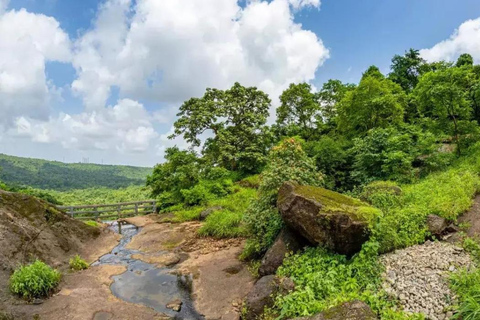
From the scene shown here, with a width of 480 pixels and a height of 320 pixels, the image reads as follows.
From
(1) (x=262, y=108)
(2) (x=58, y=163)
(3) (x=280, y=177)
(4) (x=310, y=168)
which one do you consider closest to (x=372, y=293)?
(3) (x=280, y=177)

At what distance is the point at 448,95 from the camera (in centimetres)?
1495

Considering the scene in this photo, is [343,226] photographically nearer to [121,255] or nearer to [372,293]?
[372,293]

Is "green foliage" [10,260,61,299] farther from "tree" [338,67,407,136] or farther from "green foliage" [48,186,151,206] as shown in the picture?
"green foliage" [48,186,151,206]

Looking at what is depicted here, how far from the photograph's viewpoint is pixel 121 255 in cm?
1220

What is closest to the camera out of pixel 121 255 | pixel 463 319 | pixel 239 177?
pixel 463 319

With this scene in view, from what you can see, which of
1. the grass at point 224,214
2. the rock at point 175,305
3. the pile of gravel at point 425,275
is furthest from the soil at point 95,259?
the pile of gravel at point 425,275

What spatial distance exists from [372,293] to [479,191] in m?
7.35

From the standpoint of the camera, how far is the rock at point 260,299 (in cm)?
671

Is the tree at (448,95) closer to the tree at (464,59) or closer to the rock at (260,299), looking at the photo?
the rock at (260,299)

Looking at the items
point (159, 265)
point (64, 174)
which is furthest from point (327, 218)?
point (64, 174)

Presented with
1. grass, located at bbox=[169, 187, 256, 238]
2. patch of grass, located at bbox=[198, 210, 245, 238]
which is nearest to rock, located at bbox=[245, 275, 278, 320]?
grass, located at bbox=[169, 187, 256, 238]

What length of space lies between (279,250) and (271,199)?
2265 mm

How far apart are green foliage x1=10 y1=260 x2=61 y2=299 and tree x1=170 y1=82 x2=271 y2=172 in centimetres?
1568

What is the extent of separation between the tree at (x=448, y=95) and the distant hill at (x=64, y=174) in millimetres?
119545
